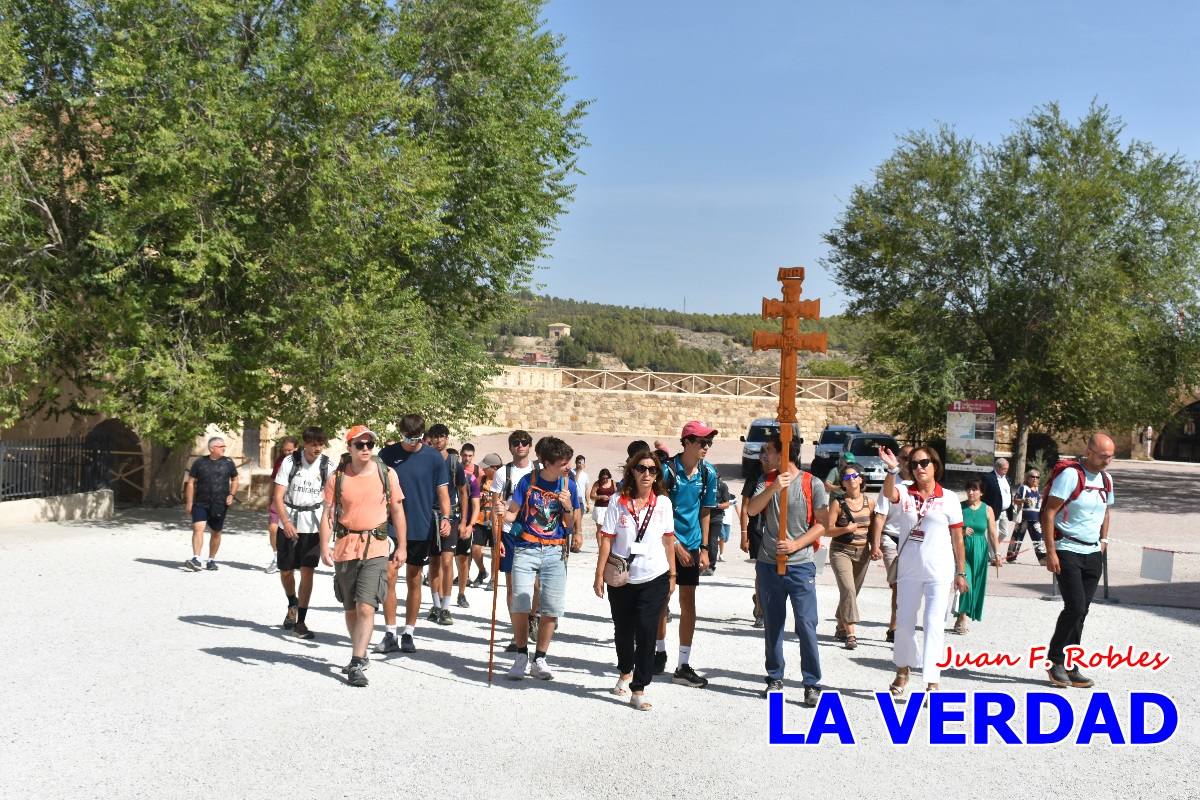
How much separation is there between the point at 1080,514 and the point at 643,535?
313 centimetres

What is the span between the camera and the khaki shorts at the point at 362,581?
7.96m

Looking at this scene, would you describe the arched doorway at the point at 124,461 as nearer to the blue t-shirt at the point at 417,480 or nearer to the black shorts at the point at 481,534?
the black shorts at the point at 481,534

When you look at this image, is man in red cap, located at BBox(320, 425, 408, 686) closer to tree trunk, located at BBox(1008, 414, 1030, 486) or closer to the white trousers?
the white trousers

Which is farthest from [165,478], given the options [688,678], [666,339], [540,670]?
[666,339]

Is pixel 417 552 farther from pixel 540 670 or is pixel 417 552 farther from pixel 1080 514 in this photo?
pixel 1080 514

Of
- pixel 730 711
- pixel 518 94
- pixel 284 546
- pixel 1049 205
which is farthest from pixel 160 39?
pixel 1049 205

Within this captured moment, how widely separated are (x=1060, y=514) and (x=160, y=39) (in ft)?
46.9

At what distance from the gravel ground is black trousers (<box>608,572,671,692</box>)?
0.28 m

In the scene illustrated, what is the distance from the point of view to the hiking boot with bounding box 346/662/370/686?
7875 millimetres

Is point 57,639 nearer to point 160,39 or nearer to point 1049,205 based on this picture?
point 160,39

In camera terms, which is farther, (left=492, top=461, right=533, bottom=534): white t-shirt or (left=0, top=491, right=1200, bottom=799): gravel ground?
(left=492, top=461, right=533, bottom=534): white t-shirt

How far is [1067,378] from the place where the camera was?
2831 cm

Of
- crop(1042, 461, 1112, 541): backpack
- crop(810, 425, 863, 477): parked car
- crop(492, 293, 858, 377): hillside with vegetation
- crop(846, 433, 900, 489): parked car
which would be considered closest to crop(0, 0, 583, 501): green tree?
crop(1042, 461, 1112, 541): backpack

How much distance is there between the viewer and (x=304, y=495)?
32.5ft
